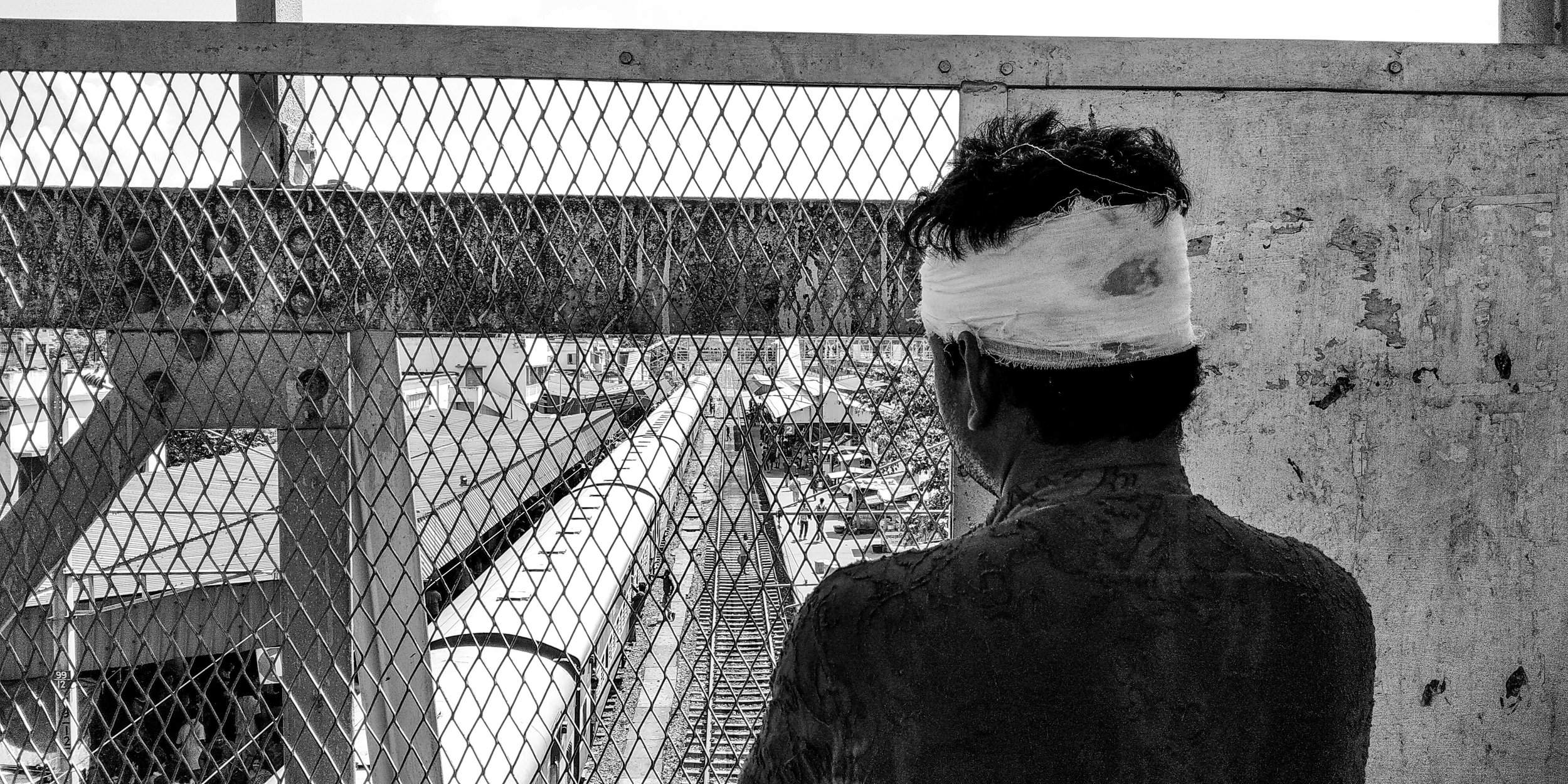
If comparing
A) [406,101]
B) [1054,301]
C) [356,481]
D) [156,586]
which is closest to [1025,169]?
[1054,301]

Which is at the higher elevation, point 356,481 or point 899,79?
point 899,79

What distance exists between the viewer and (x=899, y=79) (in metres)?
1.77

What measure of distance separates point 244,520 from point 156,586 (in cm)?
589

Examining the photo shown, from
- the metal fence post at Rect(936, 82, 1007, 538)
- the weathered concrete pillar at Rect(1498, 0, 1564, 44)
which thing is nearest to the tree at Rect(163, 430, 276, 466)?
the metal fence post at Rect(936, 82, 1007, 538)

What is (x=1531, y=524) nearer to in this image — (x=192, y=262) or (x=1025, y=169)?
(x=1025, y=169)

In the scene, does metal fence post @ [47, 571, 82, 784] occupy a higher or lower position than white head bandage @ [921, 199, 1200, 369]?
lower

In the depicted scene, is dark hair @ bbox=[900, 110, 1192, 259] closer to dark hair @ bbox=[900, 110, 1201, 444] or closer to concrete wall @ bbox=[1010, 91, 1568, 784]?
dark hair @ bbox=[900, 110, 1201, 444]

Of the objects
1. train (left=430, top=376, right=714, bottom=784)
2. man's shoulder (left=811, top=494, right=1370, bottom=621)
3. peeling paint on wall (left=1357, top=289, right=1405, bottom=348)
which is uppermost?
peeling paint on wall (left=1357, top=289, right=1405, bottom=348)

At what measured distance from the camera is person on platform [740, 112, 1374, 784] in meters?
0.88

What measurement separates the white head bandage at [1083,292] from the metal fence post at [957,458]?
0.76 meters

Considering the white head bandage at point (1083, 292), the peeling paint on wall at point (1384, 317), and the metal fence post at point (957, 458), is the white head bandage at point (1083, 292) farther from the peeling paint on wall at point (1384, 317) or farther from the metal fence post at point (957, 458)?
the peeling paint on wall at point (1384, 317)

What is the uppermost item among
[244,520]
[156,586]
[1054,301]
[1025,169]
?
[1025,169]

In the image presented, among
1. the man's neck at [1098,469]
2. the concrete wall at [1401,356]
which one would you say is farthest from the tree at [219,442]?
the concrete wall at [1401,356]

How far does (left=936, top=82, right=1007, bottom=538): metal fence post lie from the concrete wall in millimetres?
54
